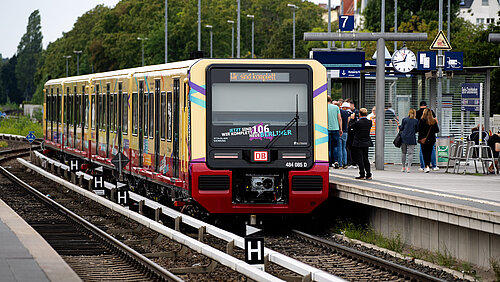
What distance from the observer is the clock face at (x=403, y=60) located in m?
26.2

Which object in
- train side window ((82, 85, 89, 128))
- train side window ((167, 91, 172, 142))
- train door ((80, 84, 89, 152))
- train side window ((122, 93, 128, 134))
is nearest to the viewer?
train side window ((167, 91, 172, 142))

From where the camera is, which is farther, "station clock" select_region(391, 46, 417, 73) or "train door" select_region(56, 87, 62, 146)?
"train door" select_region(56, 87, 62, 146)

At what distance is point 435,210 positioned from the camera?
46.2 ft

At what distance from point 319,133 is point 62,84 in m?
19.9

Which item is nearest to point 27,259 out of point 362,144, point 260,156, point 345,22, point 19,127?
point 260,156

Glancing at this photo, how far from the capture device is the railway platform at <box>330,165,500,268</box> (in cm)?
1316

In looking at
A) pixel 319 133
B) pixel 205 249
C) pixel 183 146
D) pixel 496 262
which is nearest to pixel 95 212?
pixel 183 146

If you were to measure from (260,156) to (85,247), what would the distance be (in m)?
3.13

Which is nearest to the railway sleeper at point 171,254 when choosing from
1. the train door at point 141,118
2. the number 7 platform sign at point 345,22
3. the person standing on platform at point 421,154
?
the train door at point 141,118

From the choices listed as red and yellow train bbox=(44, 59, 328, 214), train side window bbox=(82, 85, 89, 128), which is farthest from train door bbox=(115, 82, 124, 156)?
red and yellow train bbox=(44, 59, 328, 214)

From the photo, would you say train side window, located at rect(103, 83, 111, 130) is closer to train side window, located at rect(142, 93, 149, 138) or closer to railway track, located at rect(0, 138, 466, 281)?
train side window, located at rect(142, 93, 149, 138)

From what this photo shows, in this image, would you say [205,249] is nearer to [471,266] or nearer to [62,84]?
[471,266]

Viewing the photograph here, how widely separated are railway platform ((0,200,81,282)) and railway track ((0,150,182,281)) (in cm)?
45

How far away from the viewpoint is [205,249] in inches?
522
